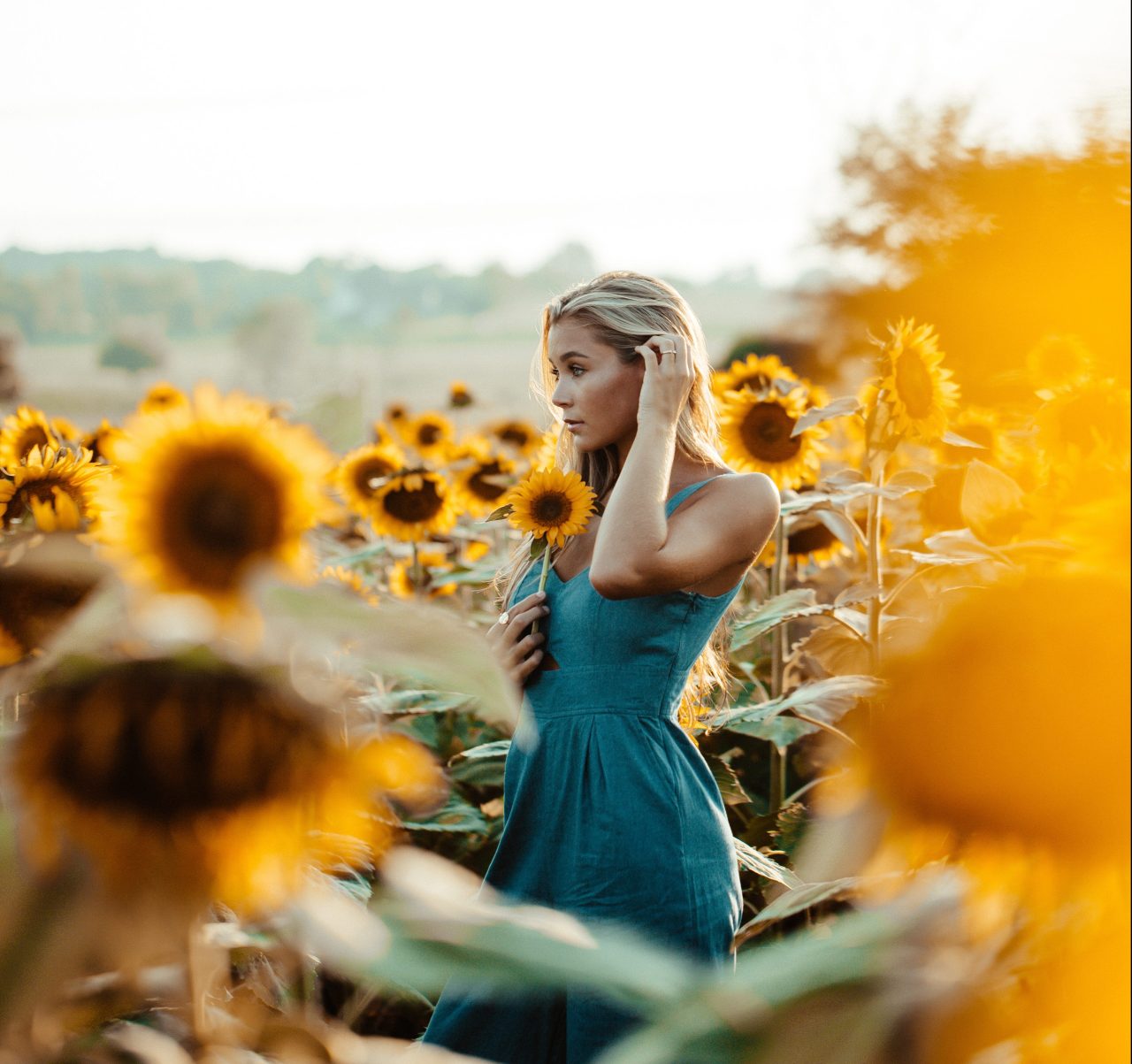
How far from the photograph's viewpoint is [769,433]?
295 centimetres

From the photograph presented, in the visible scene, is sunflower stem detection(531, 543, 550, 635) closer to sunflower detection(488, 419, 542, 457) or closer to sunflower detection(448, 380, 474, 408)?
sunflower detection(488, 419, 542, 457)

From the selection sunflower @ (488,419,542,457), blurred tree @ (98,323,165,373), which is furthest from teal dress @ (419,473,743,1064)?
blurred tree @ (98,323,165,373)

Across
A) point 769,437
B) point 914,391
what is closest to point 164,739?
point 914,391

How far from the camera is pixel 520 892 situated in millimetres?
1683

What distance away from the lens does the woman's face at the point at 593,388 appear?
1.95 m

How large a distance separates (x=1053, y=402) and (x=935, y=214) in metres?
11.2

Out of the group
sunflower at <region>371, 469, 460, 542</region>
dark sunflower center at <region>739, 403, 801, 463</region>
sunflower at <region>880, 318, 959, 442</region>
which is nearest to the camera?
sunflower at <region>880, 318, 959, 442</region>

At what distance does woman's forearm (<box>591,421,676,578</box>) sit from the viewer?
65.1 inches

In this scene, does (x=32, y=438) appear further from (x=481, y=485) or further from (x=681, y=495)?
(x=481, y=485)

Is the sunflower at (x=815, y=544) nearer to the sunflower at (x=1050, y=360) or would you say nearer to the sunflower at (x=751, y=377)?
the sunflower at (x=751, y=377)

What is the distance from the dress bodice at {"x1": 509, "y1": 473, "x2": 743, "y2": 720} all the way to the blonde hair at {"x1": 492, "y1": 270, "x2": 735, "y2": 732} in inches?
6.7

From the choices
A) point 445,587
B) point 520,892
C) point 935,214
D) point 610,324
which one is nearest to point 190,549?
point 520,892

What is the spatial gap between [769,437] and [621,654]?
1325mm

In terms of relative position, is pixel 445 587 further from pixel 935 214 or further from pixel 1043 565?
pixel 935 214
